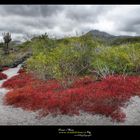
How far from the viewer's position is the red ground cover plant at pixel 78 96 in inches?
201

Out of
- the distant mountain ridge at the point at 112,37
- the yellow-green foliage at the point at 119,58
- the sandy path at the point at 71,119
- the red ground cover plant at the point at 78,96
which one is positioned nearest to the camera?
the sandy path at the point at 71,119

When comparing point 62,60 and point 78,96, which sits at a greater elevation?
point 62,60

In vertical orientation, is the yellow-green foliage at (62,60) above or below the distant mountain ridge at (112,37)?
below

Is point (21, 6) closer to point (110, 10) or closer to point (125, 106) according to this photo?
point (110, 10)

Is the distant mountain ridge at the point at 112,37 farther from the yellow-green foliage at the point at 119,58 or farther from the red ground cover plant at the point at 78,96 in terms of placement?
the red ground cover plant at the point at 78,96

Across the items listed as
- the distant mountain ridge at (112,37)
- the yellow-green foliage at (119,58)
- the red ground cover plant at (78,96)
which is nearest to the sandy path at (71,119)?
the red ground cover plant at (78,96)

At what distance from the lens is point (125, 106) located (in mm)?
5133

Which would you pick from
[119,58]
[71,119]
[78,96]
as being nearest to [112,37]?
[119,58]

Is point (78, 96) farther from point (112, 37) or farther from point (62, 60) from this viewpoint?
point (62, 60)

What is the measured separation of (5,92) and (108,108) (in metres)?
1.84

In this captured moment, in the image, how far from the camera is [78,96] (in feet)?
17.1
